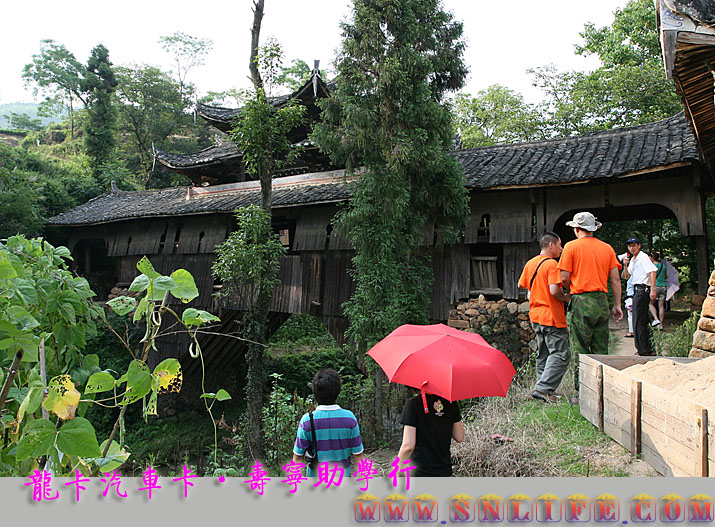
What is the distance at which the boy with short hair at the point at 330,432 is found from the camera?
300cm

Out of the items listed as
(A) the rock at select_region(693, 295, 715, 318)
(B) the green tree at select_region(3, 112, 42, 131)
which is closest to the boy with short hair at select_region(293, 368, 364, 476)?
(A) the rock at select_region(693, 295, 715, 318)

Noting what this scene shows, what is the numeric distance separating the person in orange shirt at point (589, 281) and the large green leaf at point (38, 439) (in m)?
5.11

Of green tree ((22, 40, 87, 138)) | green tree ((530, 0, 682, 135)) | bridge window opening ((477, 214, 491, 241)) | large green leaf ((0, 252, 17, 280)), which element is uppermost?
green tree ((22, 40, 87, 138))

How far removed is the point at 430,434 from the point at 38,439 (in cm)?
238

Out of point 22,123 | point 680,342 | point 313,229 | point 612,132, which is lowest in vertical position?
point 680,342

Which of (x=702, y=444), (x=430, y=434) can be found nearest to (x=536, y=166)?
(x=702, y=444)

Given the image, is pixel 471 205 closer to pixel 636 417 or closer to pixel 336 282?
pixel 336 282

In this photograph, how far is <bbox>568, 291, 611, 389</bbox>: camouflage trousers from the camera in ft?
17.2

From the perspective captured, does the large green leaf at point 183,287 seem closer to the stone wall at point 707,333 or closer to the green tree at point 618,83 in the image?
the stone wall at point 707,333

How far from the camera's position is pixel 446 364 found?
10.6 ft

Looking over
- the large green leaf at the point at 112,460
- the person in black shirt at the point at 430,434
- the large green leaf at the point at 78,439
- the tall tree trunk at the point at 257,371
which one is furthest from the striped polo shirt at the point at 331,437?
the tall tree trunk at the point at 257,371

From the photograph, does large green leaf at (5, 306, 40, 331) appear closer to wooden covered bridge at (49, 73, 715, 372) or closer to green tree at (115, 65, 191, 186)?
wooden covered bridge at (49, 73, 715, 372)

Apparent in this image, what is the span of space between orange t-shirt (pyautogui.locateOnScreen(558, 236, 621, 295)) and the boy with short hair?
3.31m

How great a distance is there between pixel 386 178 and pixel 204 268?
7075 millimetres
